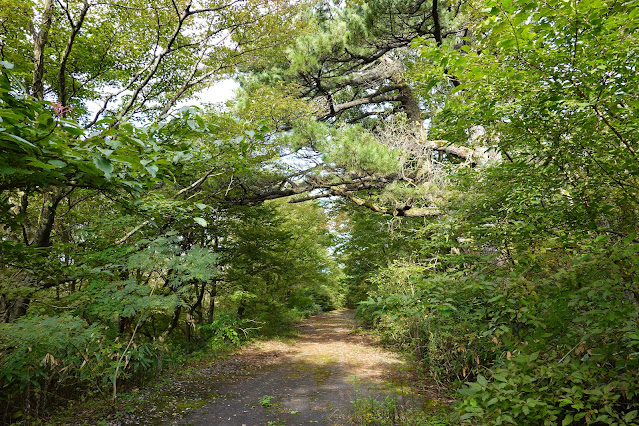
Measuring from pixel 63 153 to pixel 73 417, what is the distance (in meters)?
4.38

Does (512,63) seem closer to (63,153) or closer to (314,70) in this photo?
(63,153)

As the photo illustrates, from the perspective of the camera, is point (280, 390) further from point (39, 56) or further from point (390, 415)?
point (39, 56)

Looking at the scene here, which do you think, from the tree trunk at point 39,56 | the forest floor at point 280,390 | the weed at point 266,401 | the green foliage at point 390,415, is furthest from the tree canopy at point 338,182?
the weed at point 266,401

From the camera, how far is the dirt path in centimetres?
414

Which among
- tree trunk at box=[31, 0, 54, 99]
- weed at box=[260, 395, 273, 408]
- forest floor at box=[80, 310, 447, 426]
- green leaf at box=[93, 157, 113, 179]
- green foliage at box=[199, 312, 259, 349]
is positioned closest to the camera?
green leaf at box=[93, 157, 113, 179]

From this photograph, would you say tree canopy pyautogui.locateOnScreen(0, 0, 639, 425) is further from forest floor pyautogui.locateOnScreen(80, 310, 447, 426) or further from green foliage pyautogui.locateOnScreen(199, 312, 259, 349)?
forest floor pyautogui.locateOnScreen(80, 310, 447, 426)

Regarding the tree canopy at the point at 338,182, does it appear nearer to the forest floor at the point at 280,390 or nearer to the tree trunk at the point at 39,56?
the tree trunk at the point at 39,56

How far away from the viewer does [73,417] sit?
3.86 m

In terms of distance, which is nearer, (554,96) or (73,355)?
(554,96)

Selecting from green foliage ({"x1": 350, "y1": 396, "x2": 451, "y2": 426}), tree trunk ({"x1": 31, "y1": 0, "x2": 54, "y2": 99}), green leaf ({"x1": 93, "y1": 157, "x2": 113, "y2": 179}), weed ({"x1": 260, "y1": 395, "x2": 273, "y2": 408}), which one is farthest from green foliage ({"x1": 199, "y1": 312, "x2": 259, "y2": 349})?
green leaf ({"x1": 93, "y1": 157, "x2": 113, "y2": 179})

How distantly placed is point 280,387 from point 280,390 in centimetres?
19

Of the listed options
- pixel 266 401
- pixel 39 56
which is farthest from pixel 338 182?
pixel 39 56

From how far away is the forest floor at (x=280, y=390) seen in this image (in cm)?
410

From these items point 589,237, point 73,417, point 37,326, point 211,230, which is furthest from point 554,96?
point 211,230
